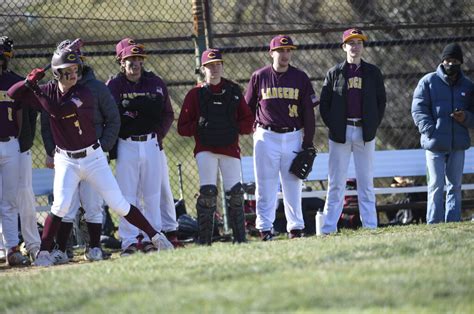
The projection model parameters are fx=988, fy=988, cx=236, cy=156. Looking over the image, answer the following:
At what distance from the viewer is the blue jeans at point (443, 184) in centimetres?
1136

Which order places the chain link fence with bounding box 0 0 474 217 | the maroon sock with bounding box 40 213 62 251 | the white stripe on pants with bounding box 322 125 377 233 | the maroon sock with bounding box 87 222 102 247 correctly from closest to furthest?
the maroon sock with bounding box 40 213 62 251 < the maroon sock with bounding box 87 222 102 247 < the white stripe on pants with bounding box 322 125 377 233 < the chain link fence with bounding box 0 0 474 217

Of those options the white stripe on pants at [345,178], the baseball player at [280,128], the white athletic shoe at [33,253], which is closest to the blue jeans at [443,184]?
the white stripe on pants at [345,178]

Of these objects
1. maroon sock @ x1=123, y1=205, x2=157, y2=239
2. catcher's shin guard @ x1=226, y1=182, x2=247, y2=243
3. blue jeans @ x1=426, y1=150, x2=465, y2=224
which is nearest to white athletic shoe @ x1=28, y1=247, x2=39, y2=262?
maroon sock @ x1=123, y1=205, x2=157, y2=239

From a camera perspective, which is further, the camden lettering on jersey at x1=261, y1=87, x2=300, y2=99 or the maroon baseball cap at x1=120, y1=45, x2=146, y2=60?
the camden lettering on jersey at x1=261, y1=87, x2=300, y2=99

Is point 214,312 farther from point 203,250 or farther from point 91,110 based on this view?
point 91,110

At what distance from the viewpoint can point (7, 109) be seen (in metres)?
10.0

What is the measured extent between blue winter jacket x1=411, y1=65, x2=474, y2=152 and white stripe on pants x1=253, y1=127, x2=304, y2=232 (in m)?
1.70

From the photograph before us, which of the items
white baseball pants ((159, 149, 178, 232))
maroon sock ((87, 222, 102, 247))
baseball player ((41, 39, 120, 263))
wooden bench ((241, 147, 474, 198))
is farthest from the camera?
wooden bench ((241, 147, 474, 198))

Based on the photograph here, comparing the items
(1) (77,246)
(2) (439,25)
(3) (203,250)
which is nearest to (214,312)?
(3) (203,250)

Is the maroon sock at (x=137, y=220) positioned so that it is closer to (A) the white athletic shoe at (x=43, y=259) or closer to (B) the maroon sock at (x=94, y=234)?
(B) the maroon sock at (x=94, y=234)

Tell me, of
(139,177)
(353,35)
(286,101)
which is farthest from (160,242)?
(353,35)

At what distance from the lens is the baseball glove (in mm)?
10305

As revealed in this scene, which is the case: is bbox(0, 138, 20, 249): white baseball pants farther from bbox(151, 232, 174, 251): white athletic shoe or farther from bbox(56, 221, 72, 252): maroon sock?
bbox(151, 232, 174, 251): white athletic shoe

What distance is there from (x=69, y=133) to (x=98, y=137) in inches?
15.3
